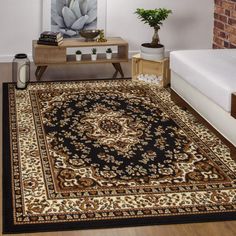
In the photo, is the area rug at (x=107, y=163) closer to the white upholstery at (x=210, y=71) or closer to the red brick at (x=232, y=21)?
the white upholstery at (x=210, y=71)

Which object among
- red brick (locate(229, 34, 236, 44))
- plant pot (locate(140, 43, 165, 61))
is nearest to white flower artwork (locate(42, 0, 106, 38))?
Answer: plant pot (locate(140, 43, 165, 61))

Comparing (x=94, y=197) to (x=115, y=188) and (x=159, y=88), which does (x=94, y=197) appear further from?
(x=159, y=88)

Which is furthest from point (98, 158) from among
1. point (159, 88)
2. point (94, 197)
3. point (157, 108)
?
point (159, 88)

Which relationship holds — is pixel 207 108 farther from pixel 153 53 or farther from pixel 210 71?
pixel 153 53

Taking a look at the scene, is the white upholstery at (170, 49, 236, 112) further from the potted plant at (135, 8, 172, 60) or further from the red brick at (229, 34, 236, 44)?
the red brick at (229, 34, 236, 44)

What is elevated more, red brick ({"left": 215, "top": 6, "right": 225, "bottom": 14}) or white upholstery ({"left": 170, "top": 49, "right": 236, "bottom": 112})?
red brick ({"left": 215, "top": 6, "right": 225, "bottom": 14})

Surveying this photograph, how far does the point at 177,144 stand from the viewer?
13.5ft

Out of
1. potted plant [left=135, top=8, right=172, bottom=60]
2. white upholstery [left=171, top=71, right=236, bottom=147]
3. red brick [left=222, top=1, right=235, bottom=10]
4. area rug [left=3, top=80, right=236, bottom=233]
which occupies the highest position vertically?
red brick [left=222, top=1, right=235, bottom=10]

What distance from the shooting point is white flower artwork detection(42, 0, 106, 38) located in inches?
254

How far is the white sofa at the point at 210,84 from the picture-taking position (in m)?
3.85

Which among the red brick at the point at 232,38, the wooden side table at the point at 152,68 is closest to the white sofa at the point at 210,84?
the wooden side table at the point at 152,68

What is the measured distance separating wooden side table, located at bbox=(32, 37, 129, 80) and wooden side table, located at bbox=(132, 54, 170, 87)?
27 centimetres

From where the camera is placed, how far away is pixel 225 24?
6.62 m

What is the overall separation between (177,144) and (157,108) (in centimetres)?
89
